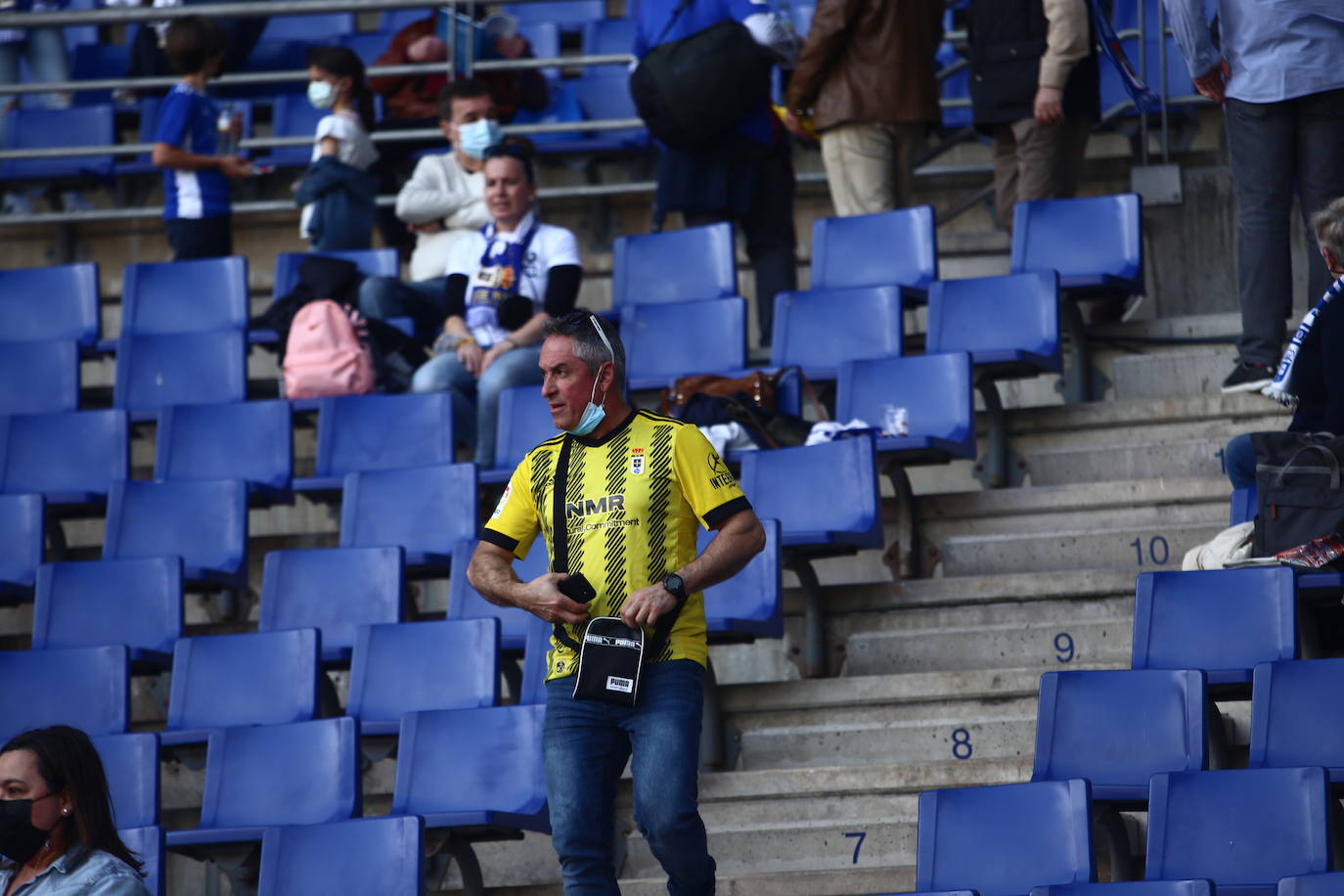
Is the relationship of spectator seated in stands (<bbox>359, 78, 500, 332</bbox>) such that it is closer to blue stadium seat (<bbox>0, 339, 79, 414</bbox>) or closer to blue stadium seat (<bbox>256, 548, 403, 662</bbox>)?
blue stadium seat (<bbox>0, 339, 79, 414</bbox>)

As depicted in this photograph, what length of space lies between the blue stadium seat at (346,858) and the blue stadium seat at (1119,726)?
142 centimetres

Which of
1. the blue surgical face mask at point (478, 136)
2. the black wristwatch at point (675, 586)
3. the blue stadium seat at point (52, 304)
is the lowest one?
the black wristwatch at point (675, 586)

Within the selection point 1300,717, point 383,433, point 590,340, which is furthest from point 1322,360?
point 383,433

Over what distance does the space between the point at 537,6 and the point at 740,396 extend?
4691mm

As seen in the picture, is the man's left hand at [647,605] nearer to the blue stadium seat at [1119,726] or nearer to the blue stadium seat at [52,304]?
the blue stadium seat at [1119,726]

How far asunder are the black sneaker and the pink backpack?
294 centimetres

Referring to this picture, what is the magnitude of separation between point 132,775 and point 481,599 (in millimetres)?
1087

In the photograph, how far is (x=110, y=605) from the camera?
5691mm

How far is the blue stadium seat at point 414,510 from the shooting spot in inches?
230

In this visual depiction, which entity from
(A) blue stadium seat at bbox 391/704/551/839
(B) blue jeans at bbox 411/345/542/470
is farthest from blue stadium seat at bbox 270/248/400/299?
(A) blue stadium seat at bbox 391/704/551/839

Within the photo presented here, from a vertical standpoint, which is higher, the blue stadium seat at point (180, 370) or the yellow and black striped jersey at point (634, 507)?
the blue stadium seat at point (180, 370)

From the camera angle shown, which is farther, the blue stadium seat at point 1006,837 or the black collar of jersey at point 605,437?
the blue stadium seat at point 1006,837

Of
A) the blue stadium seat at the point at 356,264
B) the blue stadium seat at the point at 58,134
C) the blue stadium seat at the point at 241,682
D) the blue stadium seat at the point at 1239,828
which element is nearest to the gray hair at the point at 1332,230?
the blue stadium seat at the point at 1239,828

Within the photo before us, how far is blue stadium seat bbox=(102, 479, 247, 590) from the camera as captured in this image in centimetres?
596
